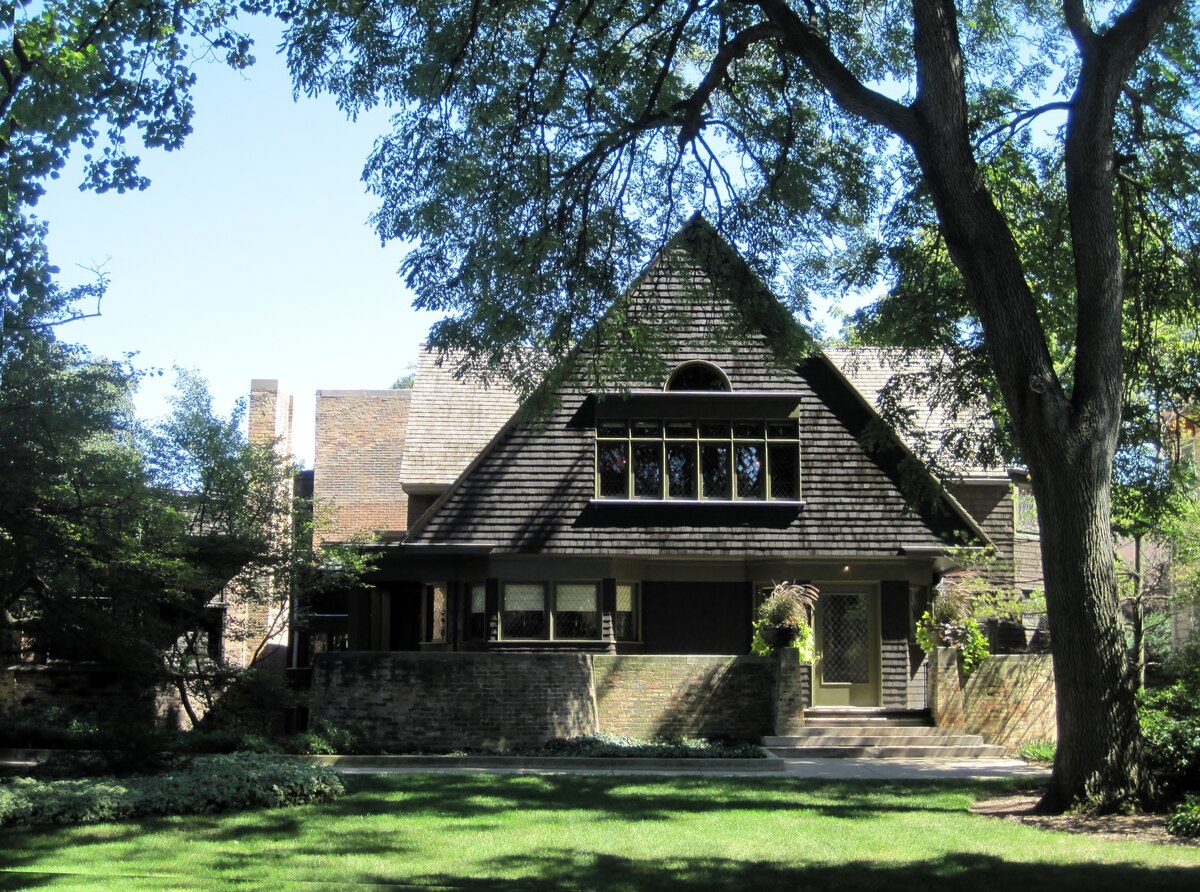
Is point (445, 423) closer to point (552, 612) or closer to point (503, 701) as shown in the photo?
point (552, 612)

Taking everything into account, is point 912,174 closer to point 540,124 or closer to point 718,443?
point 540,124

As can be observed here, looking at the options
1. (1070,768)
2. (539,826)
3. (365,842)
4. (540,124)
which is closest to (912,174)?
(540,124)

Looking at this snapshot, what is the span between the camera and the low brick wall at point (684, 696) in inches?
856

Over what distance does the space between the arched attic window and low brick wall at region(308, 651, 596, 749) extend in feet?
21.8

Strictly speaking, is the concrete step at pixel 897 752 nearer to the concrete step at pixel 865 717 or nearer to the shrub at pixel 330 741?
the concrete step at pixel 865 717

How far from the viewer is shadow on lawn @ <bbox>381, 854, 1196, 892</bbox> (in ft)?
33.3

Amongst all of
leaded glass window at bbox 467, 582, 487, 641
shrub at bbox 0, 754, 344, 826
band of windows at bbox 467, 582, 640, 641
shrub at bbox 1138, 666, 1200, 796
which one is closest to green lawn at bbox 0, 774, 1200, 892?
shrub at bbox 0, 754, 344, 826

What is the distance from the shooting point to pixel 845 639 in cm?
2483

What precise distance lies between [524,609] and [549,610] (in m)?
0.51

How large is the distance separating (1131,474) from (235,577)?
48.9 ft

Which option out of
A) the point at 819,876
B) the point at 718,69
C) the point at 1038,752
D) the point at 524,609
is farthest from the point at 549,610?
the point at 819,876

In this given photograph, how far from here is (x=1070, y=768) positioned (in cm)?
1344

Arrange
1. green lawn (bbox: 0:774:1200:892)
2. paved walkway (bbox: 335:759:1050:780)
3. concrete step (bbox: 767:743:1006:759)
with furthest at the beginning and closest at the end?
concrete step (bbox: 767:743:1006:759) < paved walkway (bbox: 335:759:1050:780) < green lawn (bbox: 0:774:1200:892)

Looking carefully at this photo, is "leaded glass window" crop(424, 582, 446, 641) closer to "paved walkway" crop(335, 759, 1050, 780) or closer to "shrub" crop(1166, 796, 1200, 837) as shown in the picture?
"paved walkway" crop(335, 759, 1050, 780)
